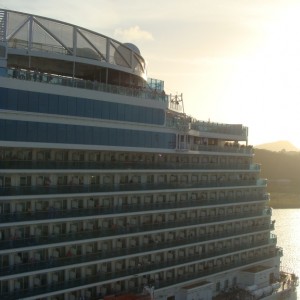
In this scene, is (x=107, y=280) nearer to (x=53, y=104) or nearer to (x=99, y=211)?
(x=99, y=211)

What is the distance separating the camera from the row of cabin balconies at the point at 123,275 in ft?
82.9

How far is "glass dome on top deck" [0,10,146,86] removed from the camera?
90.9 ft

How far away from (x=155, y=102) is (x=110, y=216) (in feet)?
24.3

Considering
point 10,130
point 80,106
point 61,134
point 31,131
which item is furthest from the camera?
point 80,106

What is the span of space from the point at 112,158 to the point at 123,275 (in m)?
6.57

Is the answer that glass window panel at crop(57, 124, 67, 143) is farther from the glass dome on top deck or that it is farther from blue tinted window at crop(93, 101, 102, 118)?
the glass dome on top deck

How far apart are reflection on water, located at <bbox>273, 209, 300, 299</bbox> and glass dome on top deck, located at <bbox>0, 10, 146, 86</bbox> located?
2868 centimetres

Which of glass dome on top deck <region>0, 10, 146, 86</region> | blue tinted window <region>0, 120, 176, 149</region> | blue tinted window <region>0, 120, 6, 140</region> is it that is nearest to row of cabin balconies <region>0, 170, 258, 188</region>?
blue tinted window <region>0, 120, 176, 149</region>

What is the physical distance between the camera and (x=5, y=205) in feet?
81.1

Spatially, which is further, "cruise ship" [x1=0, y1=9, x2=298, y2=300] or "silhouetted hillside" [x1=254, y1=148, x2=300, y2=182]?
"silhouetted hillside" [x1=254, y1=148, x2=300, y2=182]

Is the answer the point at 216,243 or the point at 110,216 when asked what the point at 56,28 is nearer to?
the point at 110,216

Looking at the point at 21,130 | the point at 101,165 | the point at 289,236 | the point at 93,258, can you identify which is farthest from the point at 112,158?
the point at 289,236

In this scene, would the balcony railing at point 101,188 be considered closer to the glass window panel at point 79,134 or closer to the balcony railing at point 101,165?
the balcony railing at point 101,165

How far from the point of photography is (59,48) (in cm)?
2908
